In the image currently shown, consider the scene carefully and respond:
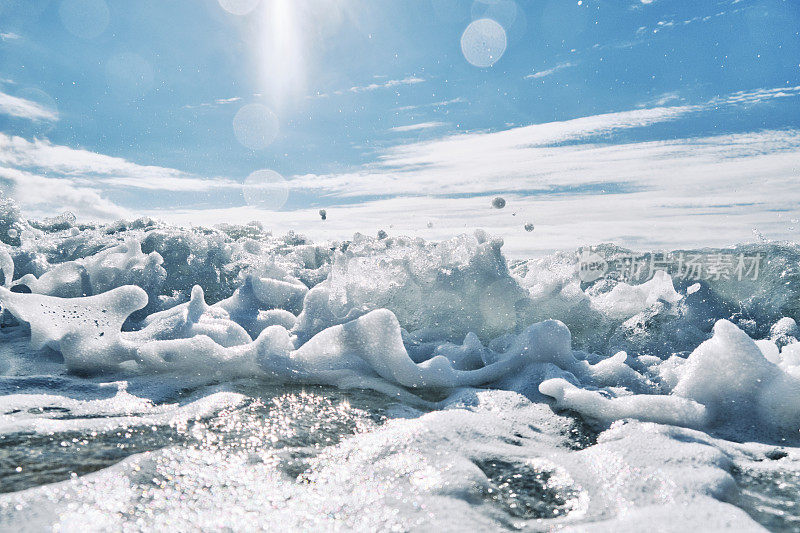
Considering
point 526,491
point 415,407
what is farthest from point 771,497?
point 415,407

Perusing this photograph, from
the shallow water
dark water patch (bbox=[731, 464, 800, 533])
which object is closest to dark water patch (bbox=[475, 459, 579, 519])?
the shallow water

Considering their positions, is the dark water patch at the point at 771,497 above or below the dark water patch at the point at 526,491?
above

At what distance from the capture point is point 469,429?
2.03 m

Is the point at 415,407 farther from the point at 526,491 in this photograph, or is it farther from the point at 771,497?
the point at 771,497

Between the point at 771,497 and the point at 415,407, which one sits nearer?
the point at 771,497

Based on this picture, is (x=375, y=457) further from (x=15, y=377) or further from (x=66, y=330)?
(x=66, y=330)

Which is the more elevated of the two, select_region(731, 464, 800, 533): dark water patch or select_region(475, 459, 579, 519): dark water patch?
select_region(731, 464, 800, 533): dark water patch

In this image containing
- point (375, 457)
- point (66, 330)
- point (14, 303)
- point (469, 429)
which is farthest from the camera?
point (14, 303)

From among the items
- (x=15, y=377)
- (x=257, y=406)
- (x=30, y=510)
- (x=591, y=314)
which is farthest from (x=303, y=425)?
(x=591, y=314)

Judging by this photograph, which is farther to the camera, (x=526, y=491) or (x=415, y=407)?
(x=415, y=407)

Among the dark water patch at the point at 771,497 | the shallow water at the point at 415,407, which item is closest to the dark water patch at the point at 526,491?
the shallow water at the point at 415,407

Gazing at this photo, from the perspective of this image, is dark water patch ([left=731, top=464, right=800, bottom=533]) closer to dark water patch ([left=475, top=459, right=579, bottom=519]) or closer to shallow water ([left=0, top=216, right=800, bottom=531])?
shallow water ([left=0, top=216, right=800, bottom=531])

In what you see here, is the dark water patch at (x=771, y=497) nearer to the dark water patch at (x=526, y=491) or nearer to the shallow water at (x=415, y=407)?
the shallow water at (x=415, y=407)

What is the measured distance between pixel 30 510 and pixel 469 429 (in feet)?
4.80
